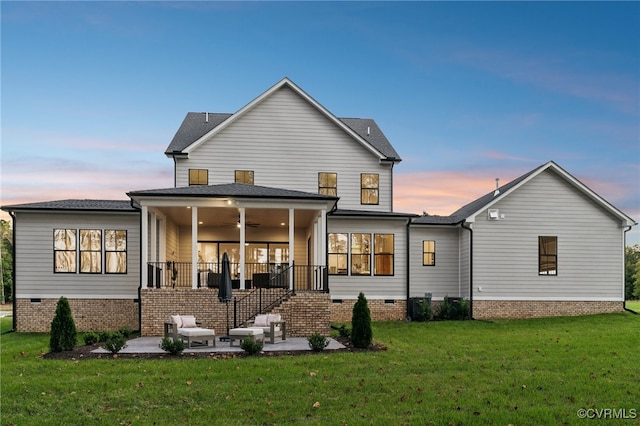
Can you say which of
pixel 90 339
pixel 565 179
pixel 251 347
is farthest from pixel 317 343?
pixel 565 179

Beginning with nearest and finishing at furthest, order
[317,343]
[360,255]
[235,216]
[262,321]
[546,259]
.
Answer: [317,343], [262,321], [235,216], [360,255], [546,259]

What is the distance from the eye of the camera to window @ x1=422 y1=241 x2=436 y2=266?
→ 79.5ft

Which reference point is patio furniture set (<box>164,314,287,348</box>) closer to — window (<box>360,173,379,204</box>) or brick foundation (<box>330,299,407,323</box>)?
brick foundation (<box>330,299,407,323</box>)

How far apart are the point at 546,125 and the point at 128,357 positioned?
1944 cm

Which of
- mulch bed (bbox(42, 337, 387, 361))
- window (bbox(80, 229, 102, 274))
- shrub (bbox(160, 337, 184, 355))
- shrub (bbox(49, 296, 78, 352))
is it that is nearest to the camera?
mulch bed (bbox(42, 337, 387, 361))

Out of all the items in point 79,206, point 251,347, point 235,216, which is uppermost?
point 79,206

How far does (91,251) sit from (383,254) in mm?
11022

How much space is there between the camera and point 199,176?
78.5ft

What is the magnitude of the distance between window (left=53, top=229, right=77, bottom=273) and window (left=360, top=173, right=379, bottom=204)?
11.2 metres

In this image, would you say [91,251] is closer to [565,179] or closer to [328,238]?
[328,238]

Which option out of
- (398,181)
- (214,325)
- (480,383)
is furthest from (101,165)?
(480,383)

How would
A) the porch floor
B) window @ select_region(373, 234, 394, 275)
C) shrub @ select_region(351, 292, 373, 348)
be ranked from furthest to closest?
1. window @ select_region(373, 234, 394, 275)
2. shrub @ select_region(351, 292, 373, 348)
3. the porch floor

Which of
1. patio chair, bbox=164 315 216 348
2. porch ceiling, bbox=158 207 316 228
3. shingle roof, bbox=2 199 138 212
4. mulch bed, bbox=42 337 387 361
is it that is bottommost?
mulch bed, bbox=42 337 387 361

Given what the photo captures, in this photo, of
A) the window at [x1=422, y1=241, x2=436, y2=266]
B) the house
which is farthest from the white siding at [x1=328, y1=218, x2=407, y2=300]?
the window at [x1=422, y1=241, x2=436, y2=266]
